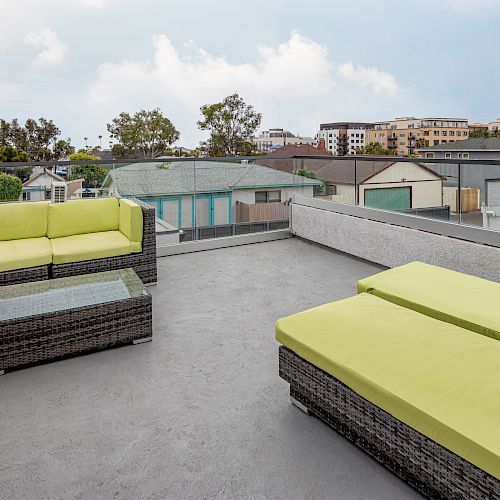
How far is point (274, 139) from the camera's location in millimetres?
28859

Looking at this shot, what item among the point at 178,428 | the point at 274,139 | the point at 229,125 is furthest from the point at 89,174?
the point at 274,139

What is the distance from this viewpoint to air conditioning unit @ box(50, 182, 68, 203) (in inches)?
177

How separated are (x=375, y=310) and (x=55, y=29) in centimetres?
3188

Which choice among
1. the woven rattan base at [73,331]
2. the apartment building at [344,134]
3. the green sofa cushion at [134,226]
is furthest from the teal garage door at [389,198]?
the apartment building at [344,134]

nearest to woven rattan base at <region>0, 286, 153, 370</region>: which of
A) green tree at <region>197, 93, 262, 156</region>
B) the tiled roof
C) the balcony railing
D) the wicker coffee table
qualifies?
the wicker coffee table

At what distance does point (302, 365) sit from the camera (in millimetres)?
2041

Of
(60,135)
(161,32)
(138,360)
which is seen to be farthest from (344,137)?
(138,360)

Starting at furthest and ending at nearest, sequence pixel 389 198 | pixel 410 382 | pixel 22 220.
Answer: pixel 389 198
pixel 22 220
pixel 410 382

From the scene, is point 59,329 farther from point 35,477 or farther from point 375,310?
point 375,310

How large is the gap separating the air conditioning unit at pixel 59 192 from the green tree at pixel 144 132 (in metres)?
23.0

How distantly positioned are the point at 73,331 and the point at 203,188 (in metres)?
3.10

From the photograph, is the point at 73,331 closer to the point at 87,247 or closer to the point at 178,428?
the point at 178,428

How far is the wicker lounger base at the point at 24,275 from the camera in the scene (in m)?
3.46

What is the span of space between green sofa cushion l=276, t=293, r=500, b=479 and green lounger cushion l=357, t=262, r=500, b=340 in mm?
122
